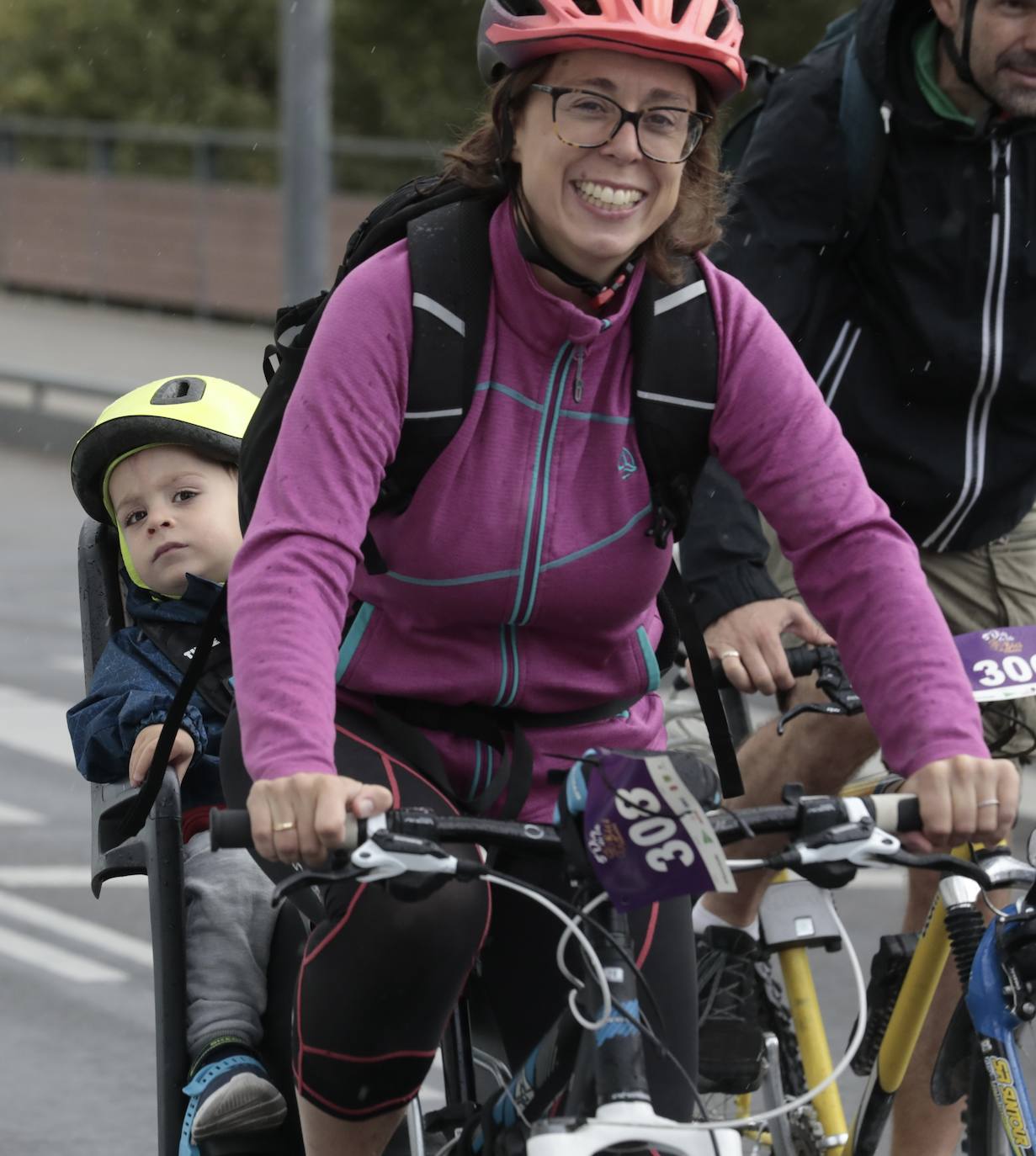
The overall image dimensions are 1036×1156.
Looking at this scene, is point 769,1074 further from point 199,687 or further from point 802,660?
point 199,687

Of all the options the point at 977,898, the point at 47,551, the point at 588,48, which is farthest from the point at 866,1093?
the point at 47,551

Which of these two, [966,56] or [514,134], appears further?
[966,56]

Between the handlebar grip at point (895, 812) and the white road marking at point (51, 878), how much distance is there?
14.8 feet

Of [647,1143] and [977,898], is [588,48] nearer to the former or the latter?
[647,1143]

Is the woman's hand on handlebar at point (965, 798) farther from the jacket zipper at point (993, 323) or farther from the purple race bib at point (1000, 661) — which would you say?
the jacket zipper at point (993, 323)

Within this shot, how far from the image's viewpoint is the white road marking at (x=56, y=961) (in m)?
6.29

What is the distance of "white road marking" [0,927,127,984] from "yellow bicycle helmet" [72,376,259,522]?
245cm

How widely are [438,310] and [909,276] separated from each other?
140 centimetres

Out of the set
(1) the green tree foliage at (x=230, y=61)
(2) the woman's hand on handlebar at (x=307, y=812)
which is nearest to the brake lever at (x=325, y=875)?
(2) the woman's hand on handlebar at (x=307, y=812)

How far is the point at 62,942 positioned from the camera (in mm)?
6551

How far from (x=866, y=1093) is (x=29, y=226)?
21.9 m

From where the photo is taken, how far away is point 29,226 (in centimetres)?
2488

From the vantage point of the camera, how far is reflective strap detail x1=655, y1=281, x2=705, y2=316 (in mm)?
3195

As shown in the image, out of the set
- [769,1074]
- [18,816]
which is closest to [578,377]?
[769,1074]
